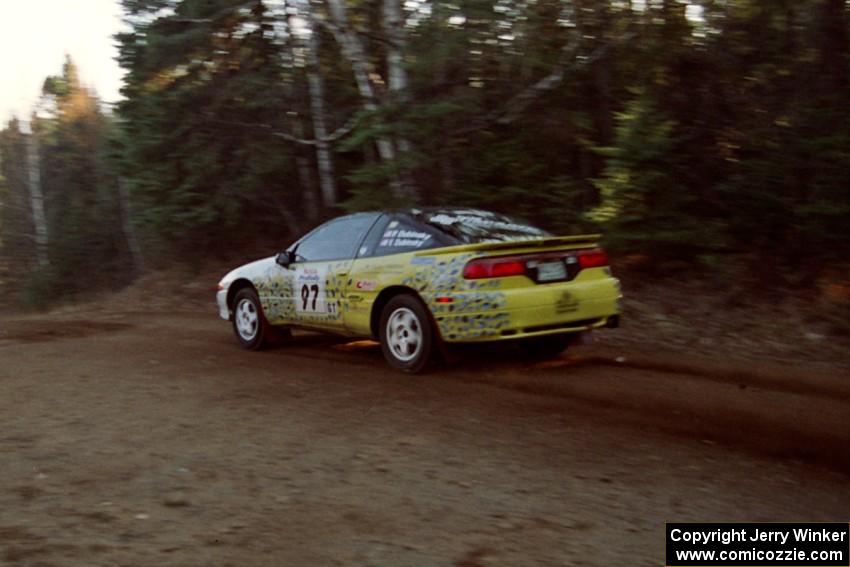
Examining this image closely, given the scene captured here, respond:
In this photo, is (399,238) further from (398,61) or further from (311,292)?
(398,61)

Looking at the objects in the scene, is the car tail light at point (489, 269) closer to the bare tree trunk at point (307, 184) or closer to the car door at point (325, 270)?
the car door at point (325, 270)

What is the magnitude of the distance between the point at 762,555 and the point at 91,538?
2.99 m

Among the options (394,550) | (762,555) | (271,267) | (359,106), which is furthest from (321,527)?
(359,106)

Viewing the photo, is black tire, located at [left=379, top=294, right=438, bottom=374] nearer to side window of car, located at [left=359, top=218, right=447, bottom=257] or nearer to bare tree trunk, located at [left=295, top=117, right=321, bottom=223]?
side window of car, located at [left=359, top=218, right=447, bottom=257]

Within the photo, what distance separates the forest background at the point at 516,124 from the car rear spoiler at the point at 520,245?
3.82m

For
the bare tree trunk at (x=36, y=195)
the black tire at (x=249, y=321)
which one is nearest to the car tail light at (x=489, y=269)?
the black tire at (x=249, y=321)

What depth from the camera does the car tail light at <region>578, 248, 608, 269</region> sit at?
7402 mm

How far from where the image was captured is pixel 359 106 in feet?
56.5

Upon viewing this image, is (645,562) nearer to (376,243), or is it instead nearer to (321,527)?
(321,527)

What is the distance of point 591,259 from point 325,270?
2.78 meters

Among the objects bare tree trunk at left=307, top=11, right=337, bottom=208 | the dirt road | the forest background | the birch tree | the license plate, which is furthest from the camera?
the birch tree

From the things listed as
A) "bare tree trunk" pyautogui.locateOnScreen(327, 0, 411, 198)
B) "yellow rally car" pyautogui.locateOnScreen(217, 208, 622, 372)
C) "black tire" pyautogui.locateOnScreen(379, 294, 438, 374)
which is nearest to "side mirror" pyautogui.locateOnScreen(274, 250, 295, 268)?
"yellow rally car" pyautogui.locateOnScreen(217, 208, 622, 372)

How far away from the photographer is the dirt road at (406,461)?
3.64 metres

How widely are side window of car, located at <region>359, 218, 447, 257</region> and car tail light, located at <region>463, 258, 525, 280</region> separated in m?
0.46
